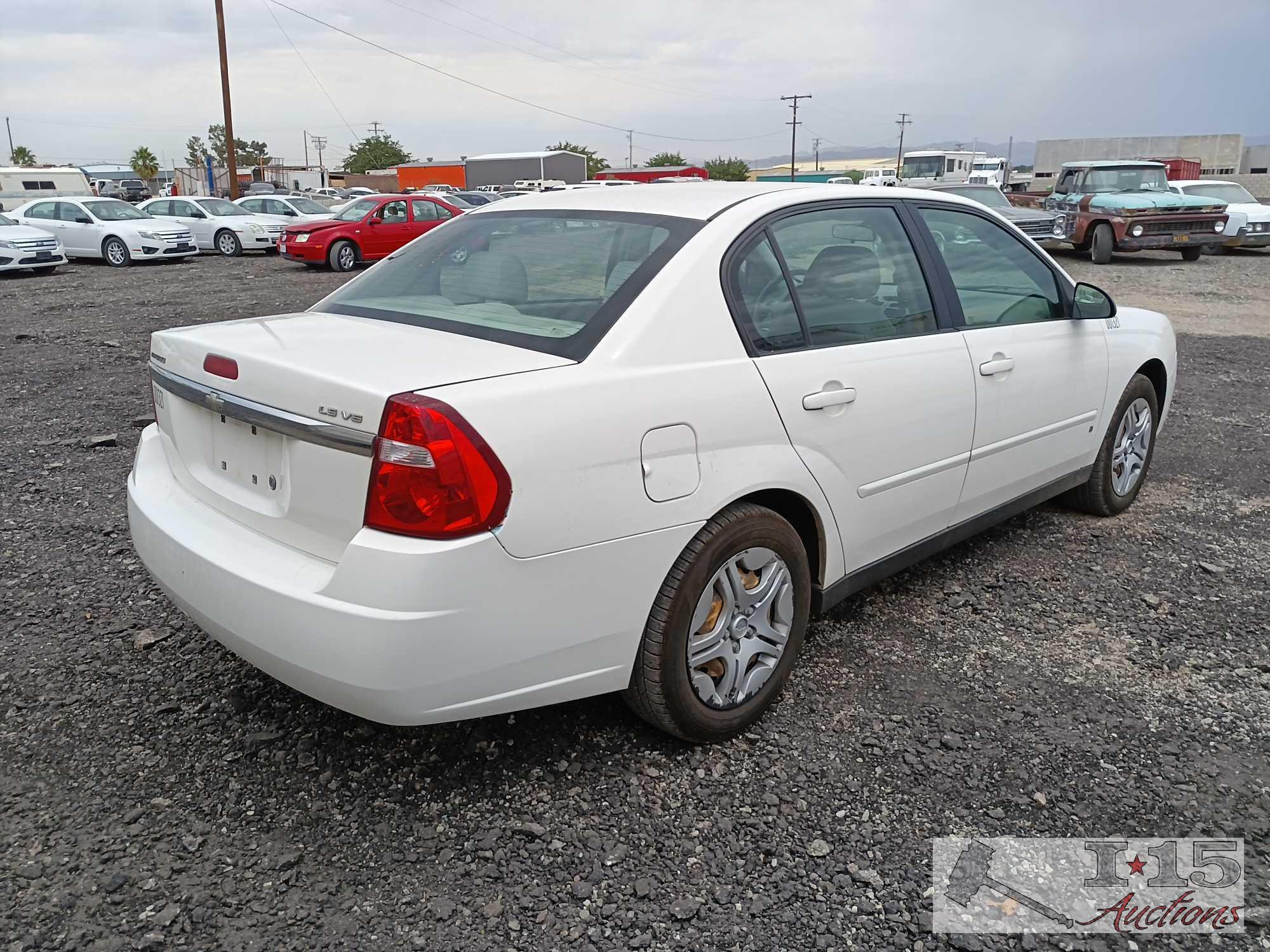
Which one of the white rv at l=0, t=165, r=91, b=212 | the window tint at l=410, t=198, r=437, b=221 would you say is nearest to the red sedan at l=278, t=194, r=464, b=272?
the window tint at l=410, t=198, r=437, b=221

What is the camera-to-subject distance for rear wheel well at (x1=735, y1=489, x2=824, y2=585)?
2874mm

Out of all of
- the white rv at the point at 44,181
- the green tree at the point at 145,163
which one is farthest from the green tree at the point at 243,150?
the white rv at the point at 44,181

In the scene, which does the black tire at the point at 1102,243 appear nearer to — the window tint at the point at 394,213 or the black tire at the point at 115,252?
the window tint at the point at 394,213

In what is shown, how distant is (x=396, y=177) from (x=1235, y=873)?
8485 cm

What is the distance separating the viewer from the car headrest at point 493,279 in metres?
2.97

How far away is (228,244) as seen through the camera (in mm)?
22656

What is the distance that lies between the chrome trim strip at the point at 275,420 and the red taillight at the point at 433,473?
7 centimetres

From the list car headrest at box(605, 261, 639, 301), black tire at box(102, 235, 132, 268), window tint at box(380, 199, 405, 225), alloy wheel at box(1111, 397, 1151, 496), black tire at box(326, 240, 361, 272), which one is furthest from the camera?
black tire at box(102, 235, 132, 268)

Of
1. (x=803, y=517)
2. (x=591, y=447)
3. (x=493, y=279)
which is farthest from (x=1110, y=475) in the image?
(x=591, y=447)

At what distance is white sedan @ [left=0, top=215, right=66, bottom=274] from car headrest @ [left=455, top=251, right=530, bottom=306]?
17764 mm

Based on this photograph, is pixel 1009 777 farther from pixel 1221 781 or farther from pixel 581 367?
pixel 581 367

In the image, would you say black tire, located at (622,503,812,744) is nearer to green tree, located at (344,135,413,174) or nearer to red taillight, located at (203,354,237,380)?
red taillight, located at (203,354,237,380)

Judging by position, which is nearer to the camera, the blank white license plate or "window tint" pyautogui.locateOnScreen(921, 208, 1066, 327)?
the blank white license plate

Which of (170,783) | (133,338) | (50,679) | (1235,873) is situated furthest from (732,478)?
(133,338)
